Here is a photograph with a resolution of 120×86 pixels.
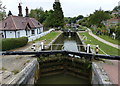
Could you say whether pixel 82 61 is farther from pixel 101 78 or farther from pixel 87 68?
pixel 101 78

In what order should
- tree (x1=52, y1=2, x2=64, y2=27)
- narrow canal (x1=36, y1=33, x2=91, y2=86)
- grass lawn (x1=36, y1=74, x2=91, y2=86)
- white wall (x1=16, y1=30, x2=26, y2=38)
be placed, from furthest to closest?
tree (x1=52, y1=2, x2=64, y2=27) < white wall (x1=16, y1=30, x2=26, y2=38) < narrow canal (x1=36, y1=33, x2=91, y2=86) < grass lawn (x1=36, y1=74, x2=91, y2=86)

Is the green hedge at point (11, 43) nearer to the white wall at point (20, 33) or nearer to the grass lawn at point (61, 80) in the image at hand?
the white wall at point (20, 33)

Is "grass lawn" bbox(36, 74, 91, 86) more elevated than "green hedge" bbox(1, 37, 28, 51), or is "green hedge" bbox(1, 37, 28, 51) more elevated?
"green hedge" bbox(1, 37, 28, 51)

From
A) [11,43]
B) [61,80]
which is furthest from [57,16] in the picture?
[61,80]

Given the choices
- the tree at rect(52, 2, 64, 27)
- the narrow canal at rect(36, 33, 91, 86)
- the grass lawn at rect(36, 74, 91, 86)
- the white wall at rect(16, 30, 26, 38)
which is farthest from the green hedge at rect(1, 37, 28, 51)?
the tree at rect(52, 2, 64, 27)

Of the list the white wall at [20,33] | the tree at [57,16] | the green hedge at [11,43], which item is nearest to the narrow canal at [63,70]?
the green hedge at [11,43]

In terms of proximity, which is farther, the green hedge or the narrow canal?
the green hedge

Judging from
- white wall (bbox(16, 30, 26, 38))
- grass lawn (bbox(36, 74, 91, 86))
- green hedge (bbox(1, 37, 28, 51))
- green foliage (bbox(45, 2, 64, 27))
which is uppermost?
green foliage (bbox(45, 2, 64, 27))

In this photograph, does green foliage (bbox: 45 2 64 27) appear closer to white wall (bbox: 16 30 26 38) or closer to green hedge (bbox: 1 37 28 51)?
white wall (bbox: 16 30 26 38)

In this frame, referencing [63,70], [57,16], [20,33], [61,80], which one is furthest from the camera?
[57,16]

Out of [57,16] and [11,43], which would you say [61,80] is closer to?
[11,43]

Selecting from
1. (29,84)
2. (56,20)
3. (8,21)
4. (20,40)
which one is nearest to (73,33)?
(56,20)

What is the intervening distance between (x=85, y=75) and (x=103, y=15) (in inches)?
1097

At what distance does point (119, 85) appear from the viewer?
16.8 ft
